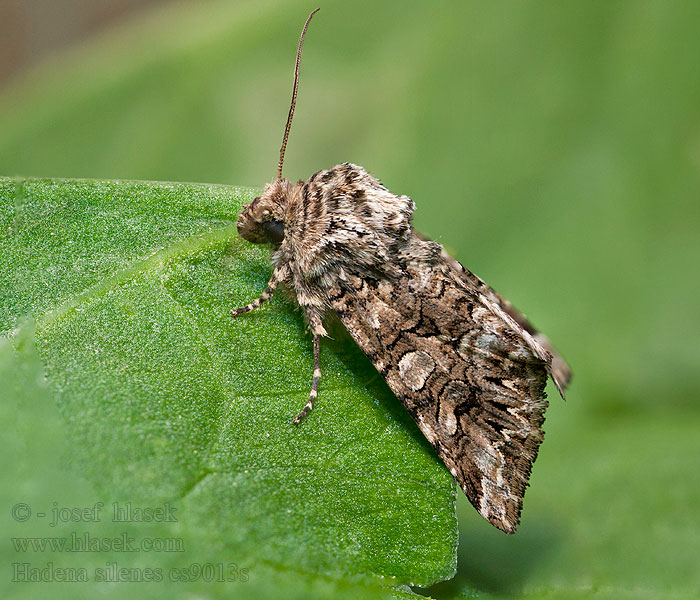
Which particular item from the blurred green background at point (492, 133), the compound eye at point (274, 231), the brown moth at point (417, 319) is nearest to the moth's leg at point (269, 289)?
the brown moth at point (417, 319)

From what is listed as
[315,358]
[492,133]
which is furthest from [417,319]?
[492,133]

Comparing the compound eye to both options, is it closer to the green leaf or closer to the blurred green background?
the green leaf

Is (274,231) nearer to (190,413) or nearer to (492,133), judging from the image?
(190,413)

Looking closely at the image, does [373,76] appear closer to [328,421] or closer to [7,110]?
[7,110]

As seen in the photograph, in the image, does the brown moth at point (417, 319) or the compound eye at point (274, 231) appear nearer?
the brown moth at point (417, 319)

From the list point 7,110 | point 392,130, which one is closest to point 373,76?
point 392,130

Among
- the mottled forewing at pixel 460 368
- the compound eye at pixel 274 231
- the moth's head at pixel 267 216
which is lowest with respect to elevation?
the mottled forewing at pixel 460 368

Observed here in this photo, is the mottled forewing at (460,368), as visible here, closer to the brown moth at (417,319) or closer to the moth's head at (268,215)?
the brown moth at (417,319)

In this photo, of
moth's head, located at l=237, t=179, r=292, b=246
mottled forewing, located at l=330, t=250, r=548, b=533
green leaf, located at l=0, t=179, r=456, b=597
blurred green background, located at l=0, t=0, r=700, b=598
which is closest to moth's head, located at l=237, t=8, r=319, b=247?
moth's head, located at l=237, t=179, r=292, b=246
